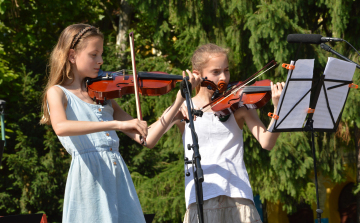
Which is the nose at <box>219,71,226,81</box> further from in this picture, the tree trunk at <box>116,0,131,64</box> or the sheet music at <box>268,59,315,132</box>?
the tree trunk at <box>116,0,131,64</box>

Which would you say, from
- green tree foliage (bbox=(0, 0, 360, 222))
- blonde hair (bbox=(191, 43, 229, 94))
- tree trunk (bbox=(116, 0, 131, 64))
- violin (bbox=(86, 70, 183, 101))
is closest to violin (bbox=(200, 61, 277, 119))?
blonde hair (bbox=(191, 43, 229, 94))

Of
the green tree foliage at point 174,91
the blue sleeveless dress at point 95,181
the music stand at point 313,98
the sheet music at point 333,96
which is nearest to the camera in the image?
the blue sleeveless dress at point 95,181

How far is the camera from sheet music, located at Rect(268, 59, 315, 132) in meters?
2.38

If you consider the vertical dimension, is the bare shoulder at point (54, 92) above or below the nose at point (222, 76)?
below

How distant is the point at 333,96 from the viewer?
2693 millimetres

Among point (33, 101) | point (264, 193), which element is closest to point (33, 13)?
point (33, 101)

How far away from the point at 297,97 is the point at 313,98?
0.23 metres

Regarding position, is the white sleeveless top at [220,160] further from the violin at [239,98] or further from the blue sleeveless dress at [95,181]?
the blue sleeveless dress at [95,181]

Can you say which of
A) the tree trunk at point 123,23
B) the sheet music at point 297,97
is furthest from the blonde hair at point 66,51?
the tree trunk at point 123,23

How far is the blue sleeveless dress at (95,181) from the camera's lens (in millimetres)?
2051

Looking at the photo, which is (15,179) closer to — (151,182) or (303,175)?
(151,182)

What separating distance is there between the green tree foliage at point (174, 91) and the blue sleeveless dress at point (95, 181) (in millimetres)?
3757

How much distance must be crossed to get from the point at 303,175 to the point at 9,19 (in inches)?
273

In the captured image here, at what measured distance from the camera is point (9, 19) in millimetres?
9008
